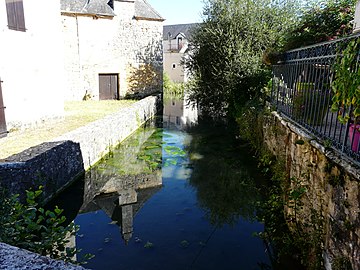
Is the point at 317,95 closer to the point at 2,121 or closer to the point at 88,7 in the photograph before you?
the point at 2,121

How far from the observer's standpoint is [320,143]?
382cm

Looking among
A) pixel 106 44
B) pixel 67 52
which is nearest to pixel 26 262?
pixel 67 52

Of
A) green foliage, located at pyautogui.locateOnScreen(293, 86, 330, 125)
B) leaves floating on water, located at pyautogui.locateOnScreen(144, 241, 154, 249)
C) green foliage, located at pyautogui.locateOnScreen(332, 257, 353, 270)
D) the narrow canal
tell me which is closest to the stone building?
the narrow canal

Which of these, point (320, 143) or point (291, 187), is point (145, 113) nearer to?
point (291, 187)

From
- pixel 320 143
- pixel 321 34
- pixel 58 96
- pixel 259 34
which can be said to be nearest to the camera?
pixel 320 143

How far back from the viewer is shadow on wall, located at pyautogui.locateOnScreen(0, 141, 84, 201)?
5085 millimetres

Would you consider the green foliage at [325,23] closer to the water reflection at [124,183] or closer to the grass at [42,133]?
the water reflection at [124,183]

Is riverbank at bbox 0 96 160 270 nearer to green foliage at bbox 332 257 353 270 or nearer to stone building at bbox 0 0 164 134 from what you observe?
green foliage at bbox 332 257 353 270

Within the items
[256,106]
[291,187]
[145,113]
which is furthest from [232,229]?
[145,113]

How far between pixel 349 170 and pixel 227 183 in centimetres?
496

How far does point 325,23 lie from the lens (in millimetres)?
8883

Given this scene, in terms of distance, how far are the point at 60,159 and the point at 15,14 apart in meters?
5.75

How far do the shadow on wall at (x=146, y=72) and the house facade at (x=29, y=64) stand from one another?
8.94 metres

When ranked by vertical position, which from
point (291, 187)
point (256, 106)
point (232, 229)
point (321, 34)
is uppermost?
point (321, 34)
